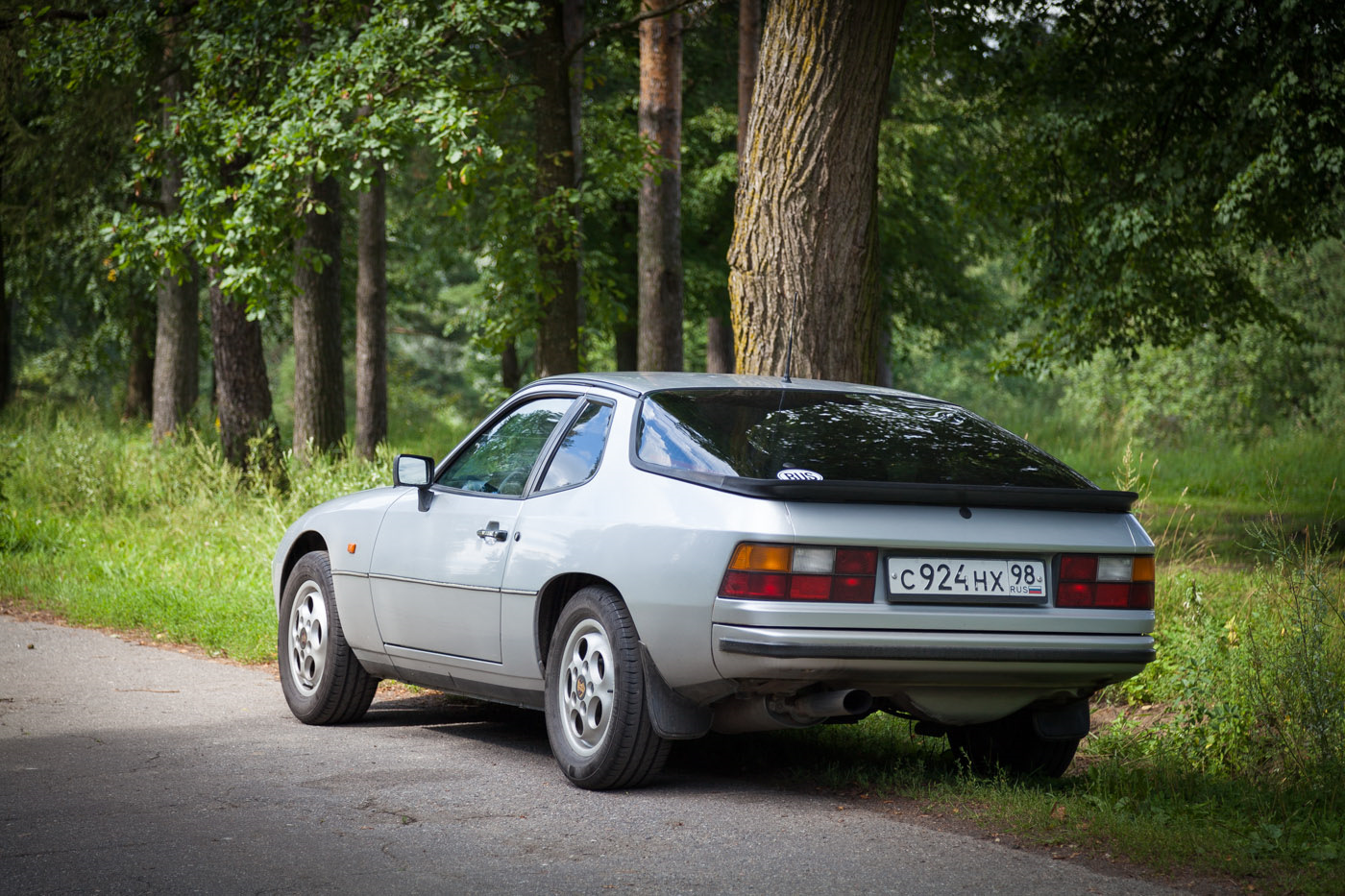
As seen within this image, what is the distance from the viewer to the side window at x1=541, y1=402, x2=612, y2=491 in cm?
596

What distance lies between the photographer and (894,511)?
5.11 meters

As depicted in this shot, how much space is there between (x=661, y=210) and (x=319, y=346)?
466cm

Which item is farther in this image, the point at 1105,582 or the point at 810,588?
the point at 1105,582

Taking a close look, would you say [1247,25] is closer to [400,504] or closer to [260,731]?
[400,504]

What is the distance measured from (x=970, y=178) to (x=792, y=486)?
1373cm

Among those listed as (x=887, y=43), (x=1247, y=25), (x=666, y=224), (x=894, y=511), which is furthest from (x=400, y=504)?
(x=666, y=224)

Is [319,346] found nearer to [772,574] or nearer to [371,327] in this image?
[371,327]

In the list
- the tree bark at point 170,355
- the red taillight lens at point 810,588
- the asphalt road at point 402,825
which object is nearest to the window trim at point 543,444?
the asphalt road at point 402,825

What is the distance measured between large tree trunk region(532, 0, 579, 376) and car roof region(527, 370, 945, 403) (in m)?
10.5

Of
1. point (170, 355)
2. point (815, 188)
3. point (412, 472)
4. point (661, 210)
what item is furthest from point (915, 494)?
point (170, 355)

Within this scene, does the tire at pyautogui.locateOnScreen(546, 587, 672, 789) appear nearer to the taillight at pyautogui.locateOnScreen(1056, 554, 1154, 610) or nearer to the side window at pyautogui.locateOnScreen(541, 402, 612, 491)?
the side window at pyautogui.locateOnScreen(541, 402, 612, 491)

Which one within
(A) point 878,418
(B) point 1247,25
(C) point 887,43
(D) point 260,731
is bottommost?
(D) point 260,731

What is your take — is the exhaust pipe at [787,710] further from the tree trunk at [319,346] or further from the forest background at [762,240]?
the tree trunk at [319,346]

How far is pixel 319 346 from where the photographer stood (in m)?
18.9
